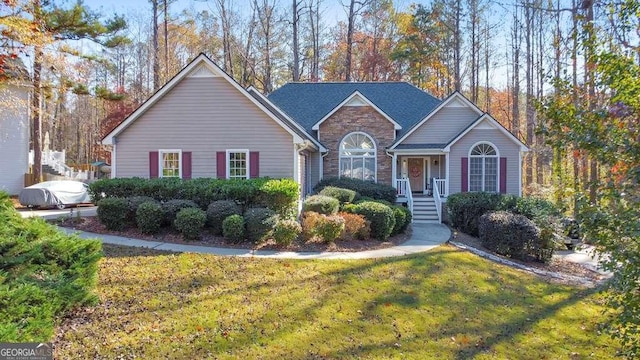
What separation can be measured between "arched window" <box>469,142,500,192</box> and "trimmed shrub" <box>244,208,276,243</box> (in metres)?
10.9

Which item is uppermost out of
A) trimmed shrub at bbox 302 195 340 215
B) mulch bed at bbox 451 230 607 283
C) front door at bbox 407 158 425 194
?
front door at bbox 407 158 425 194

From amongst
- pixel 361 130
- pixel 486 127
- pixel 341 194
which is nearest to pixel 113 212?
pixel 341 194

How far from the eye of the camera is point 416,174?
20688mm

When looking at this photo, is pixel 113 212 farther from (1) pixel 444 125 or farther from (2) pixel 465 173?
(1) pixel 444 125

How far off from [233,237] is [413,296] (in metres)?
5.10

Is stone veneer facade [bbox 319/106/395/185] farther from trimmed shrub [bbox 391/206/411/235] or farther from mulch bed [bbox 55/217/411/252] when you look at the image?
mulch bed [bbox 55/217/411/252]

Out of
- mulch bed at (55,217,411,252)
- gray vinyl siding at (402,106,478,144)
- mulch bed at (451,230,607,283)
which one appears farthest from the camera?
gray vinyl siding at (402,106,478,144)

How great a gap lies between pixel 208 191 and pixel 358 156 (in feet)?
29.8

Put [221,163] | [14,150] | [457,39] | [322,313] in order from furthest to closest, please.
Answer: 1. [457,39]
2. [14,150]
3. [221,163]
4. [322,313]

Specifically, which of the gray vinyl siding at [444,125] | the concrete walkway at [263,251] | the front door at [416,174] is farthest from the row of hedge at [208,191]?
the front door at [416,174]

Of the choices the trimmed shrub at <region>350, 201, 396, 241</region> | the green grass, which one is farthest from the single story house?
the green grass

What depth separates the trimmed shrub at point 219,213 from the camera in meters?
11.0

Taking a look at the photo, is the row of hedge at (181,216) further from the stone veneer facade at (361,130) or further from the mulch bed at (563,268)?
the stone veneer facade at (361,130)

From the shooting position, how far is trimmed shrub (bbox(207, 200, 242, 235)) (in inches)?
433
